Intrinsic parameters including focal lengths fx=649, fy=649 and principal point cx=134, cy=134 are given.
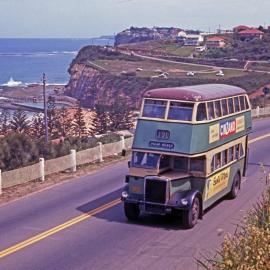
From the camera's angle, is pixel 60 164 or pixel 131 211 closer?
pixel 131 211

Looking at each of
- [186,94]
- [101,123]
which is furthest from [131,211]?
[101,123]

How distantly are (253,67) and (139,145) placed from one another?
8893 centimetres

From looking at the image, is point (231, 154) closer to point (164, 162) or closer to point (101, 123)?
point (164, 162)

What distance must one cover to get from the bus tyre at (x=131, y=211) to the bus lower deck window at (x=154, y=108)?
199cm

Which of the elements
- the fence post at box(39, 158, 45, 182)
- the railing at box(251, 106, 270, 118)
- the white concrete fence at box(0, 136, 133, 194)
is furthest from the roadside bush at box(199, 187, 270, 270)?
the railing at box(251, 106, 270, 118)

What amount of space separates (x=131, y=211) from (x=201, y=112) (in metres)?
2.66

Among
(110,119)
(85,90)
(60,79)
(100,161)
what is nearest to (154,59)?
(85,90)

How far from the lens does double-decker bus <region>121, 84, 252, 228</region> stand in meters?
13.5

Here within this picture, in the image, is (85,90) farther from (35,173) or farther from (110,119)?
(35,173)

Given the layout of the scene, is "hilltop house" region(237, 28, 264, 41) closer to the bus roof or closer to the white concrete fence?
the white concrete fence

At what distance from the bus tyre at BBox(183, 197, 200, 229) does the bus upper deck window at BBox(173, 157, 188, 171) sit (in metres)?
0.74

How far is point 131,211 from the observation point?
1427 cm

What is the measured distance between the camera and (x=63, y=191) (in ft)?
59.2

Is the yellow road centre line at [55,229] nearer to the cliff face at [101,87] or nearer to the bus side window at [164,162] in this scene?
the bus side window at [164,162]
